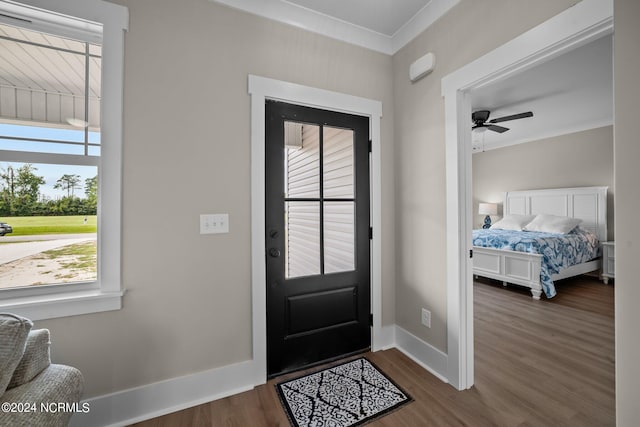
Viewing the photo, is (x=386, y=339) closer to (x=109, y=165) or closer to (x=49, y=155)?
(x=109, y=165)

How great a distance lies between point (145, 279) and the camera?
164 centimetres

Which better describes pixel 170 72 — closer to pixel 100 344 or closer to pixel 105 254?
pixel 105 254

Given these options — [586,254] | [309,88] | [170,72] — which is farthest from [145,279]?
[586,254]

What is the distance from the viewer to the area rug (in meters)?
1.61

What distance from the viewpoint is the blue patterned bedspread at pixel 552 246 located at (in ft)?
12.2

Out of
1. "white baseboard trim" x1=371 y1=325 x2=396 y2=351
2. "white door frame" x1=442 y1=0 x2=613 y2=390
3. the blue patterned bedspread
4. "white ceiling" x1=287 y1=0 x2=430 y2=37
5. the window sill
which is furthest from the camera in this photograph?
the blue patterned bedspread

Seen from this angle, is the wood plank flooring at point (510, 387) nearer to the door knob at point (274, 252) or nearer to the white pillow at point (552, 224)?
the door knob at point (274, 252)

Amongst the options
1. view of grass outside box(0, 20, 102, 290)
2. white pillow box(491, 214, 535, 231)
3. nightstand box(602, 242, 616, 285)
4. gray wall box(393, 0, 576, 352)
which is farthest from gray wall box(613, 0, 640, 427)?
white pillow box(491, 214, 535, 231)

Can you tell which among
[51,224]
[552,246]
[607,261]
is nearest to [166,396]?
[51,224]

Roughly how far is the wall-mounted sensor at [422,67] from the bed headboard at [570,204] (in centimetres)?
468

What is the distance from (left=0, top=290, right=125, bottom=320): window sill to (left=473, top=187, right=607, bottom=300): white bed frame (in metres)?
4.46

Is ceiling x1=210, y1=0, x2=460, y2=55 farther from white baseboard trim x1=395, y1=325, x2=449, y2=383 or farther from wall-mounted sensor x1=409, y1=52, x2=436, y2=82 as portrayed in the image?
white baseboard trim x1=395, y1=325, x2=449, y2=383

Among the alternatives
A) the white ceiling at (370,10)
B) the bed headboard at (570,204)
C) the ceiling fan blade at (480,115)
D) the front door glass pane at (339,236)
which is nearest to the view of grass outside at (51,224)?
the front door glass pane at (339,236)

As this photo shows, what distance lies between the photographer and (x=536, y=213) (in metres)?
5.51
